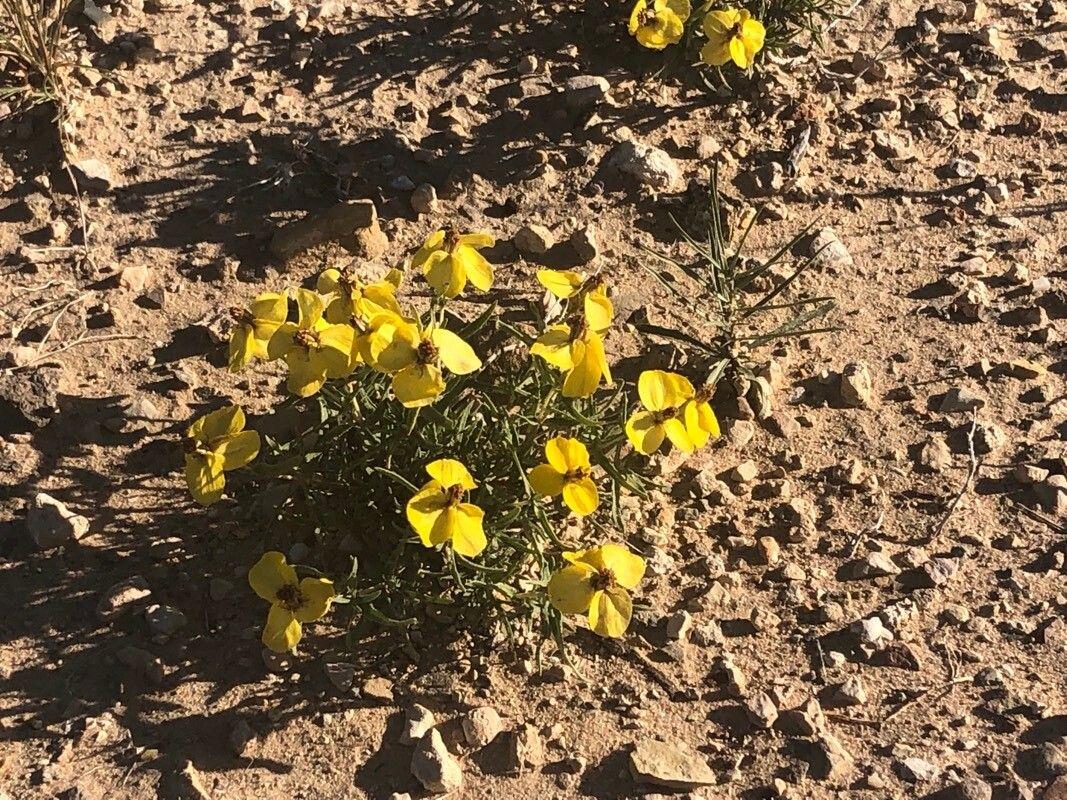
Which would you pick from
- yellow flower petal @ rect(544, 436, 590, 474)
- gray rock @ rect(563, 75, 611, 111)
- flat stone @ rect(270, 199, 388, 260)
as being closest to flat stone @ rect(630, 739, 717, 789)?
yellow flower petal @ rect(544, 436, 590, 474)

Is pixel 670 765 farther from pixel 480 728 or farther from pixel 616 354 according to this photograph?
pixel 616 354

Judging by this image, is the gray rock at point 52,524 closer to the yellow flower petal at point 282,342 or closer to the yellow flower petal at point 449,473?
the yellow flower petal at point 282,342

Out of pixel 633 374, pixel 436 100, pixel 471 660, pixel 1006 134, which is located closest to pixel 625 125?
pixel 436 100

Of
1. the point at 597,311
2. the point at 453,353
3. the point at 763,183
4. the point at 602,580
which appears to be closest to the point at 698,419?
the point at 597,311

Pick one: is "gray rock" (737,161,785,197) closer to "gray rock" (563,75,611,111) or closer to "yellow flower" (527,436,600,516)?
"gray rock" (563,75,611,111)

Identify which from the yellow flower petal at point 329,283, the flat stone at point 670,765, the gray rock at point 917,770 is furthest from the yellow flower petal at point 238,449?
the gray rock at point 917,770

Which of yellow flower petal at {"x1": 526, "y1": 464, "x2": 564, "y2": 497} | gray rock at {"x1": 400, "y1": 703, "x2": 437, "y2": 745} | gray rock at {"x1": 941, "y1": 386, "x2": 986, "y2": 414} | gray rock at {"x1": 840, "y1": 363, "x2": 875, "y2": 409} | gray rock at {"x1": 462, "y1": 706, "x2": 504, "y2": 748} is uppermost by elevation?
yellow flower petal at {"x1": 526, "y1": 464, "x2": 564, "y2": 497}
